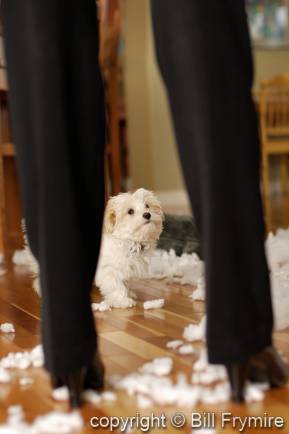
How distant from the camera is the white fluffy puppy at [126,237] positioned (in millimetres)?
1864

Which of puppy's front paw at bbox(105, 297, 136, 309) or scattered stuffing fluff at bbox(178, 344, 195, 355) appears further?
puppy's front paw at bbox(105, 297, 136, 309)

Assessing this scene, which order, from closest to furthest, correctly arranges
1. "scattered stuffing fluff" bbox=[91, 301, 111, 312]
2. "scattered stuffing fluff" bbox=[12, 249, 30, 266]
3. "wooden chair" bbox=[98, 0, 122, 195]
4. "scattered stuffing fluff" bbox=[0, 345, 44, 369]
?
"scattered stuffing fluff" bbox=[0, 345, 44, 369] → "scattered stuffing fluff" bbox=[91, 301, 111, 312] → "scattered stuffing fluff" bbox=[12, 249, 30, 266] → "wooden chair" bbox=[98, 0, 122, 195]

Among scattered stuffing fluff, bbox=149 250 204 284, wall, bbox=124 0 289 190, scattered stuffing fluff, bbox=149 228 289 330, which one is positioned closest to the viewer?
scattered stuffing fluff, bbox=149 228 289 330

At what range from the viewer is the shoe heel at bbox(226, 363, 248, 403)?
0.92 metres

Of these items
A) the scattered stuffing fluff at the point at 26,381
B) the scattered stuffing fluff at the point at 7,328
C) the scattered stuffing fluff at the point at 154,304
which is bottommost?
the scattered stuffing fluff at the point at 154,304

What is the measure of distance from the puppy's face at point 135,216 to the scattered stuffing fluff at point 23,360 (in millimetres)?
631

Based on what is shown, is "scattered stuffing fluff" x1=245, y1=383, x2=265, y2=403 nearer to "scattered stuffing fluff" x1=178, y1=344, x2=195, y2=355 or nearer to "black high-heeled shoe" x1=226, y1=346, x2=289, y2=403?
"black high-heeled shoe" x1=226, y1=346, x2=289, y2=403

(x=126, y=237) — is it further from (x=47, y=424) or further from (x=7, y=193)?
(x=7, y=193)

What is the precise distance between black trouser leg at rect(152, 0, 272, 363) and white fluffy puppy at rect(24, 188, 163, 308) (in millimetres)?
954

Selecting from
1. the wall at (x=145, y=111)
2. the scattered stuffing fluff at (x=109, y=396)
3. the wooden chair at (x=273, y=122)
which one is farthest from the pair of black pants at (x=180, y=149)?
the wall at (x=145, y=111)

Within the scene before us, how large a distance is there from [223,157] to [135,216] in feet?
3.31

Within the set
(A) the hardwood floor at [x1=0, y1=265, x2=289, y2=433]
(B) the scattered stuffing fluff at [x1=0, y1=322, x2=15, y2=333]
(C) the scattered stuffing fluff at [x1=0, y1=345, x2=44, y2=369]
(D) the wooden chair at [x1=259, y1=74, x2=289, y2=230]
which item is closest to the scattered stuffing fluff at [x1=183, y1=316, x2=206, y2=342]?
(A) the hardwood floor at [x1=0, y1=265, x2=289, y2=433]

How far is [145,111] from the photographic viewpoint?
5902mm

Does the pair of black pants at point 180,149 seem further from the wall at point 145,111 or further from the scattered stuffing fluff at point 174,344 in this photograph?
the wall at point 145,111
